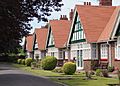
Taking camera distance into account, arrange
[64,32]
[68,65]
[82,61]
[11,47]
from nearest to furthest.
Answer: [11,47], [68,65], [82,61], [64,32]

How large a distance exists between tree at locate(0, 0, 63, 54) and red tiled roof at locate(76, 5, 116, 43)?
18.3 m

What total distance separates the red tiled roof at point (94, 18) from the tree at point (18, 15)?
18.3 meters

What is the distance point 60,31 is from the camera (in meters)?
65.6

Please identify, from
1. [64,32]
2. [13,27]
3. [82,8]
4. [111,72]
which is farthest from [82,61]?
[13,27]

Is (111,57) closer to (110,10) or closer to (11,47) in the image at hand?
(110,10)

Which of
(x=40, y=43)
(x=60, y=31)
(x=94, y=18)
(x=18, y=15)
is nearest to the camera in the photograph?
(x=18, y=15)

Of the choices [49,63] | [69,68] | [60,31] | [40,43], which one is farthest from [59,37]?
[69,68]

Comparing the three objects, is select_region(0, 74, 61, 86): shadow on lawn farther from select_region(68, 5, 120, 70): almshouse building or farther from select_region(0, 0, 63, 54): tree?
select_region(68, 5, 120, 70): almshouse building

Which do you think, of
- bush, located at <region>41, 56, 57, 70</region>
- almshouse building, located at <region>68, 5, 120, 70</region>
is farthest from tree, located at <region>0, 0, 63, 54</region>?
bush, located at <region>41, 56, 57, 70</region>

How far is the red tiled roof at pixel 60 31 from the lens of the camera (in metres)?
64.0

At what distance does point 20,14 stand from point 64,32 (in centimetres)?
4199

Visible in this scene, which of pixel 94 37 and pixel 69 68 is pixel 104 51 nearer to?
pixel 94 37

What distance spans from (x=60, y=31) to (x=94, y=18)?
17139 millimetres

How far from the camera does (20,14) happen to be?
2406 centimetres
